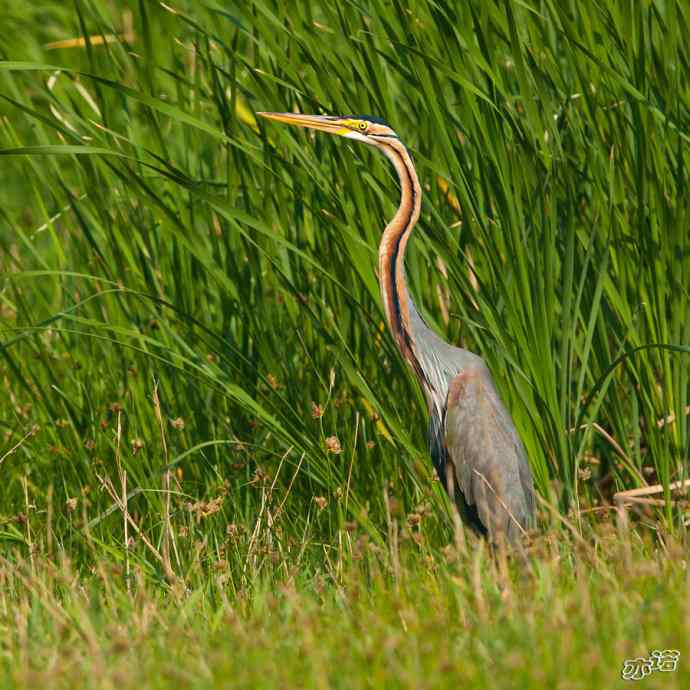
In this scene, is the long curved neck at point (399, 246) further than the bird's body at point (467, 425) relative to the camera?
No

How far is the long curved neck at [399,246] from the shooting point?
436cm

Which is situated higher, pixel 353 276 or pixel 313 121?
pixel 313 121

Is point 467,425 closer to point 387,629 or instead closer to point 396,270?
point 396,270

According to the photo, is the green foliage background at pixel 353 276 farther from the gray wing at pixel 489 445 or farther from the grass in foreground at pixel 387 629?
the grass in foreground at pixel 387 629

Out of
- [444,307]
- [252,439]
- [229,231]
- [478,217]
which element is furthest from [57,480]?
[478,217]

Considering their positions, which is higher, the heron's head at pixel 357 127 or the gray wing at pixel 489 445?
the heron's head at pixel 357 127

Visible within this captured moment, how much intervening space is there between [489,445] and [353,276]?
83 centimetres

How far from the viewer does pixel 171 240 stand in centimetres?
515

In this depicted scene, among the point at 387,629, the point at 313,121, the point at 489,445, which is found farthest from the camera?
the point at 489,445

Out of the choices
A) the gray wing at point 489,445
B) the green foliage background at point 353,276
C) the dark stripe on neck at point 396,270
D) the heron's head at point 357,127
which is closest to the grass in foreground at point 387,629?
the green foliage background at point 353,276

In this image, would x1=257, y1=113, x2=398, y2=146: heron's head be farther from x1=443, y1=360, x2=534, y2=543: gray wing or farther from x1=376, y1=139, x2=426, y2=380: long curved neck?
x1=443, y1=360, x2=534, y2=543: gray wing

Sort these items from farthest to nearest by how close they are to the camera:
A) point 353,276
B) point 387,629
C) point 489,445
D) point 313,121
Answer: point 353,276, point 489,445, point 313,121, point 387,629

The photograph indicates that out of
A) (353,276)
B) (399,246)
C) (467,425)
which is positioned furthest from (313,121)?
(467,425)

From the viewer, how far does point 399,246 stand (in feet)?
14.2
